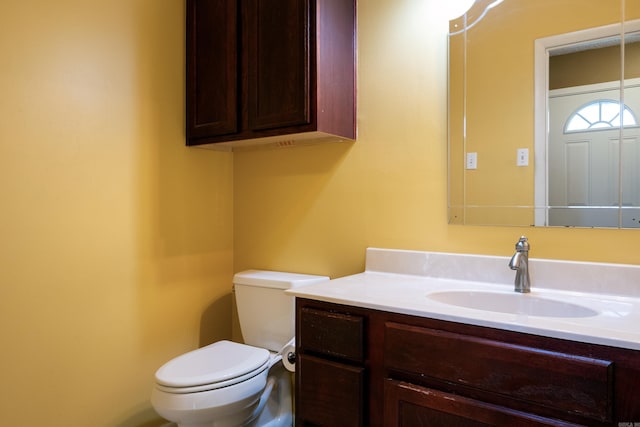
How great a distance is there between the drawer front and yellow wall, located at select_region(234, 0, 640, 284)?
60 cm

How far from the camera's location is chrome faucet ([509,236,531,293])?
1.29m

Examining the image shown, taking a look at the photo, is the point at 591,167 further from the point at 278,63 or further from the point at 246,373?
the point at 246,373

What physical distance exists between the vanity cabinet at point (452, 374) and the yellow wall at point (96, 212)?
2.86ft

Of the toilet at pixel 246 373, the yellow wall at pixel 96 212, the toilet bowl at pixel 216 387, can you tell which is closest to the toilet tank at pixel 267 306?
the toilet at pixel 246 373

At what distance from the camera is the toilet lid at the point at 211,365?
1.43 metres

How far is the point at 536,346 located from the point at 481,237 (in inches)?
24.6

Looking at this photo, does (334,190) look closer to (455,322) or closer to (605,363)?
(455,322)

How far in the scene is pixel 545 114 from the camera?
1.38 m

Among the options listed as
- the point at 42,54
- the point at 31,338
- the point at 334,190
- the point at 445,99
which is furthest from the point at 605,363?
the point at 42,54

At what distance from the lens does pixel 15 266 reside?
4.73 feet

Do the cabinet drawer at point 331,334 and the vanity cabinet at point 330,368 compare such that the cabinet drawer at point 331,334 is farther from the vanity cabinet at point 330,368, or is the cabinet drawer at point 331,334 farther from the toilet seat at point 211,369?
the toilet seat at point 211,369

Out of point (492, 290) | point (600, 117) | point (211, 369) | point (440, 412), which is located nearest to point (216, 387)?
point (211, 369)

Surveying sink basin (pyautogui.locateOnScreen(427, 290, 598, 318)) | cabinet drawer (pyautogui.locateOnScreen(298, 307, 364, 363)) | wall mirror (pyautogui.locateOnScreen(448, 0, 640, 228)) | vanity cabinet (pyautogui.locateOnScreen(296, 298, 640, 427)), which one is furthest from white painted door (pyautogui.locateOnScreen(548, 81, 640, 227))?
cabinet drawer (pyautogui.locateOnScreen(298, 307, 364, 363))

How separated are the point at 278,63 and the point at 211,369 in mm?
1191
